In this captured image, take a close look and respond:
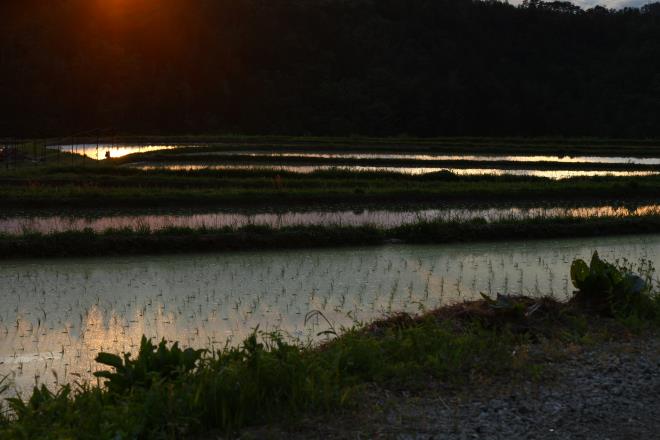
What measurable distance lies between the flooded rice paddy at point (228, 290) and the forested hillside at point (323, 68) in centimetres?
3095

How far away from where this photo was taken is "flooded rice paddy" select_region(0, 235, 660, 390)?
4.70 m

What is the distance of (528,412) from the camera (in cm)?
313

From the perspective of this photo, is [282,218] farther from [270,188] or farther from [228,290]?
[228,290]

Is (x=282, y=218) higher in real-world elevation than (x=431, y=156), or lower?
lower

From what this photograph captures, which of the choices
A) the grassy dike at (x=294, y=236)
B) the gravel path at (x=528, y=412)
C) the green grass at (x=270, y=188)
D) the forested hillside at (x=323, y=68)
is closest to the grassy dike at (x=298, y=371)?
the gravel path at (x=528, y=412)

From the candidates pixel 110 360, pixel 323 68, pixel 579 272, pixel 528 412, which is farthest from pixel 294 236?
pixel 323 68

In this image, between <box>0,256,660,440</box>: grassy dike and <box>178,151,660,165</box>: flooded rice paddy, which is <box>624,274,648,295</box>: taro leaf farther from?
<box>178,151,660,165</box>: flooded rice paddy

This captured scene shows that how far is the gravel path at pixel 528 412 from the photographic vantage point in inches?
114

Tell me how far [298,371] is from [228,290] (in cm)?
293

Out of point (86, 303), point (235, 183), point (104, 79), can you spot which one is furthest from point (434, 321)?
point (104, 79)

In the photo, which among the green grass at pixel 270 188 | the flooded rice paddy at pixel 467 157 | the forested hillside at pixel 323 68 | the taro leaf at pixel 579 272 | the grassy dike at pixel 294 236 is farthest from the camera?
the forested hillside at pixel 323 68

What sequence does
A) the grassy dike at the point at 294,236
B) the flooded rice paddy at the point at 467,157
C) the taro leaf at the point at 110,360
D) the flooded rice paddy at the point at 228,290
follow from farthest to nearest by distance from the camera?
the flooded rice paddy at the point at 467,157, the grassy dike at the point at 294,236, the flooded rice paddy at the point at 228,290, the taro leaf at the point at 110,360

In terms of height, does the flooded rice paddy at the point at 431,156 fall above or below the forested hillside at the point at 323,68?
below

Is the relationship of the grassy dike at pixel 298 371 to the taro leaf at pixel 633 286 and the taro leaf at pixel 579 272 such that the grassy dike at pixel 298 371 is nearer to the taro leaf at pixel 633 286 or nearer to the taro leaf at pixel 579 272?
the taro leaf at pixel 633 286
